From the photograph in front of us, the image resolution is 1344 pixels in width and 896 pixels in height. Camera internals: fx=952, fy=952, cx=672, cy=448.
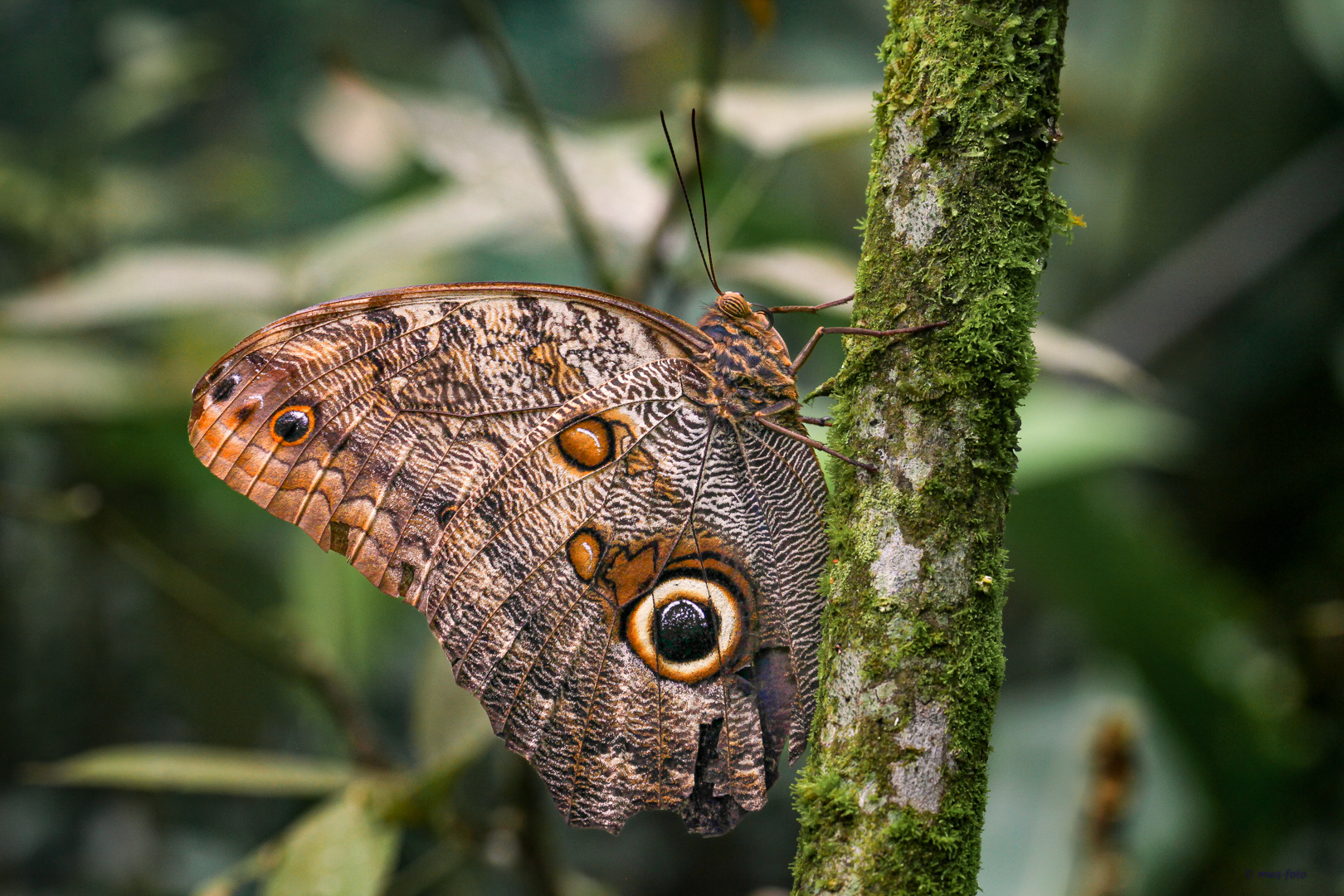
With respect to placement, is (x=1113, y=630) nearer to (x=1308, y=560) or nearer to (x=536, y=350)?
(x=1308, y=560)

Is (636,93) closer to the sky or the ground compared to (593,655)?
closer to the sky

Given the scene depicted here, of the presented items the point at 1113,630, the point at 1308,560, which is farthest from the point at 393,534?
the point at 1308,560

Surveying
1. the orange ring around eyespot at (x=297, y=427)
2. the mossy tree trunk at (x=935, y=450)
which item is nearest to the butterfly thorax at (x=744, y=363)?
the mossy tree trunk at (x=935, y=450)

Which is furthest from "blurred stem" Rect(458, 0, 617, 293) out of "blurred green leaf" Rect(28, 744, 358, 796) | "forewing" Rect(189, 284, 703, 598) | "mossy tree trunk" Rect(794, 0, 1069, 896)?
"blurred green leaf" Rect(28, 744, 358, 796)

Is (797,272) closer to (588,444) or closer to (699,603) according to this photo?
(588,444)

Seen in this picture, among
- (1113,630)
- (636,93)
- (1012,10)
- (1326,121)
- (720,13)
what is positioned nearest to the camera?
(1012,10)

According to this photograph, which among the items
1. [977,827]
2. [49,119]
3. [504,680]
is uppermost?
[49,119]

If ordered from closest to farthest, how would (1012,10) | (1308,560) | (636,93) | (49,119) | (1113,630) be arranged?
1. (1012,10)
2. (1113,630)
3. (1308,560)
4. (49,119)
5. (636,93)

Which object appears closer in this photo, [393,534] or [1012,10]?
[1012,10]
